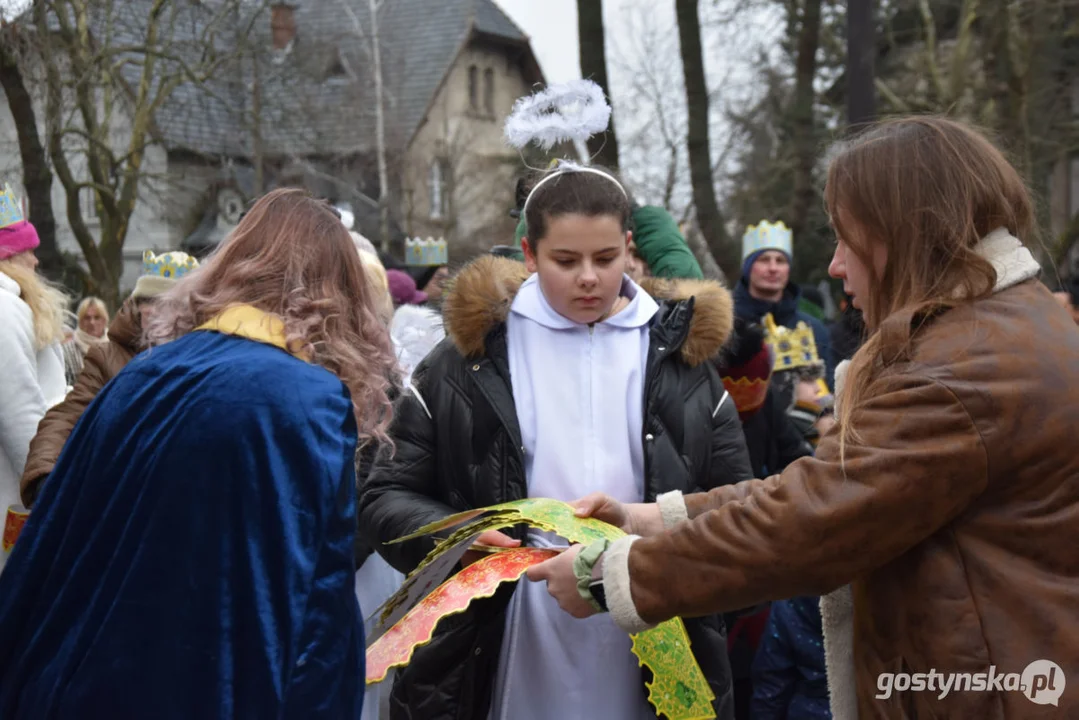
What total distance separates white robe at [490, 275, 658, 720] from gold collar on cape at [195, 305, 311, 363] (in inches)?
37.6

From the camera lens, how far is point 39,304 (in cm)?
→ 492

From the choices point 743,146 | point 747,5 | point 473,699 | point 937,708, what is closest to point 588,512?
point 473,699

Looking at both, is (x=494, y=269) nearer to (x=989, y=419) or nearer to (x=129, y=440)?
(x=129, y=440)

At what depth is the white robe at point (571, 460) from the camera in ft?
10.3

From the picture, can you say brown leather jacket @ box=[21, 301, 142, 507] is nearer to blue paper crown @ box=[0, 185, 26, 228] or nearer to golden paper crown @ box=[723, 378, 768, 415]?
blue paper crown @ box=[0, 185, 26, 228]

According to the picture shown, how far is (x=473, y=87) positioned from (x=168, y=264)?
3881cm

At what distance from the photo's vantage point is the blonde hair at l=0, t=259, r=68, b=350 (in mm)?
4879

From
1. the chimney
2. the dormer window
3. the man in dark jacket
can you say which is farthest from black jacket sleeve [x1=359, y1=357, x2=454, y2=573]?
the dormer window

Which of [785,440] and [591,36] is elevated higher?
[591,36]

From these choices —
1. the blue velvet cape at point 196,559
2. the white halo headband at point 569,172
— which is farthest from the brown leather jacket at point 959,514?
the white halo headband at point 569,172

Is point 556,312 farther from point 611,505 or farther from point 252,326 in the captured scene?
point 252,326

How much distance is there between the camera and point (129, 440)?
2283 mm

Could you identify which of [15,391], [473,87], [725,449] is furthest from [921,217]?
[473,87]

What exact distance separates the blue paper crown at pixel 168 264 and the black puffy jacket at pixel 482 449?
7.41 feet
